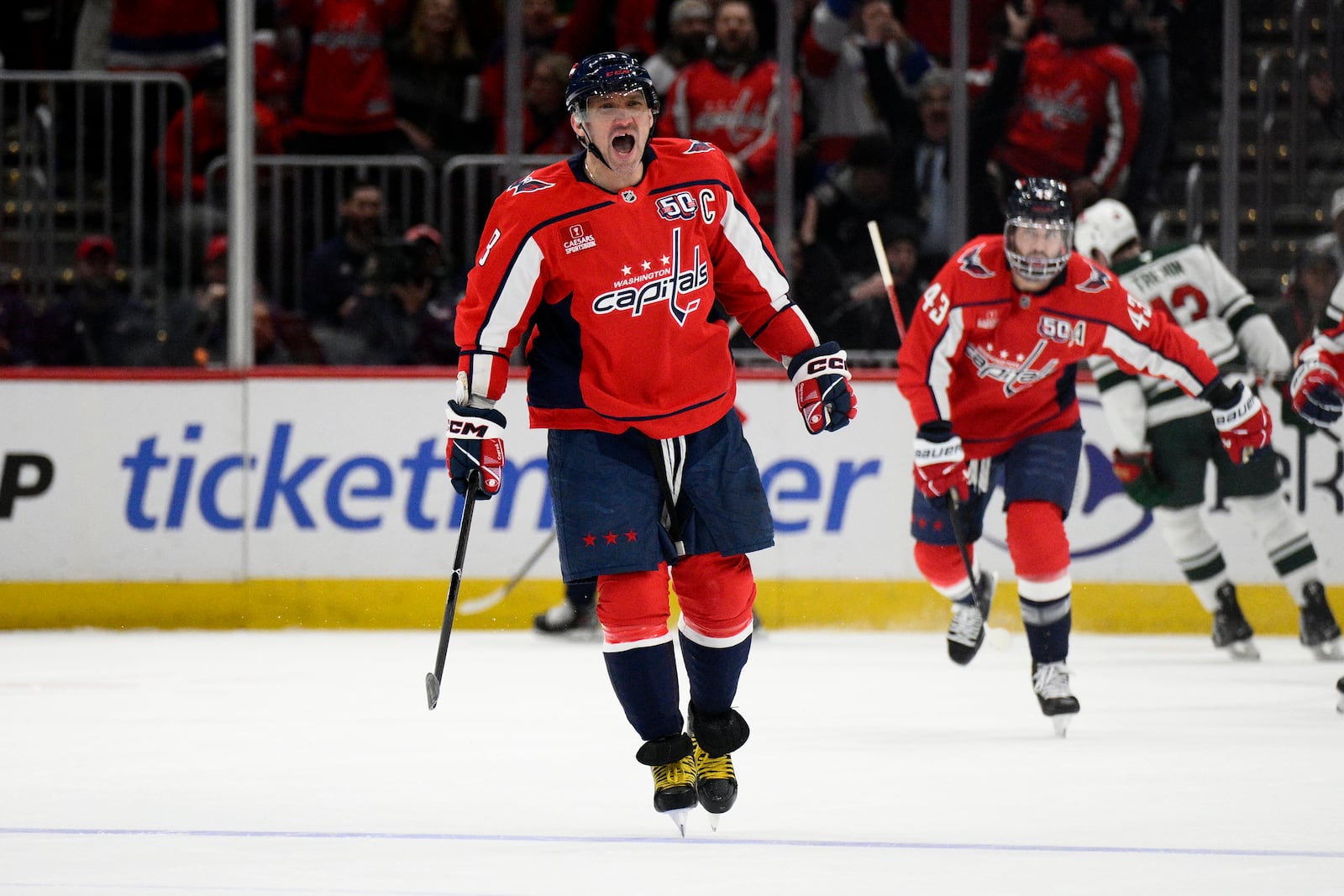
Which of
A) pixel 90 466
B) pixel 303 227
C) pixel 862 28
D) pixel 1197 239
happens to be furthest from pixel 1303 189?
pixel 90 466

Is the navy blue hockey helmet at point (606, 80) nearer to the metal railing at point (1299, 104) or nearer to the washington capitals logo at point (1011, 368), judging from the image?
the washington capitals logo at point (1011, 368)

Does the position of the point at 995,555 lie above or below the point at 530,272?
below

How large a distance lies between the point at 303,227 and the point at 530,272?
5.36m

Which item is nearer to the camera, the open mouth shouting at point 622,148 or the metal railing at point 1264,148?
the open mouth shouting at point 622,148

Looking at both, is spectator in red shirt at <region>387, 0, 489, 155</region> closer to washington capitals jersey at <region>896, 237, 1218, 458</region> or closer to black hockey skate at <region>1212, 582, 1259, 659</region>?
black hockey skate at <region>1212, 582, 1259, 659</region>

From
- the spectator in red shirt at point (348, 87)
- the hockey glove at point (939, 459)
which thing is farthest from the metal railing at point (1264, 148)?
the spectator in red shirt at point (348, 87)

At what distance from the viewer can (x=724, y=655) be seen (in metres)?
3.94

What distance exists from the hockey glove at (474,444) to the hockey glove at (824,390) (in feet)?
1.93

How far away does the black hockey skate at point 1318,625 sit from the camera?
7000 millimetres

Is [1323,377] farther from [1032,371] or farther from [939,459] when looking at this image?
[939,459]

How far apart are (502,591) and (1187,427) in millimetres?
2599

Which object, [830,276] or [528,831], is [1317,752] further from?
[830,276]

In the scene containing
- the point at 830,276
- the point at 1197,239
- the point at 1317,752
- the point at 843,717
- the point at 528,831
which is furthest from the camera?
the point at 830,276

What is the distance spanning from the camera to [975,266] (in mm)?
5609
